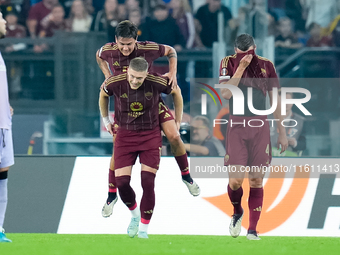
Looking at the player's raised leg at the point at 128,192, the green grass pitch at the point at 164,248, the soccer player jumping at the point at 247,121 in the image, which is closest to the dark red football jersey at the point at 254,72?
the soccer player jumping at the point at 247,121

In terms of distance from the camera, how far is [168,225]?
26.4 ft

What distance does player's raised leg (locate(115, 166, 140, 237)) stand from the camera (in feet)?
21.4

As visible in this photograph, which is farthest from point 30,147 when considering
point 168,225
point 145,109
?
point 145,109

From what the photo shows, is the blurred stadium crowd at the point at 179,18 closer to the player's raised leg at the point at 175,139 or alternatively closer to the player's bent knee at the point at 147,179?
the player's raised leg at the point at 175,139

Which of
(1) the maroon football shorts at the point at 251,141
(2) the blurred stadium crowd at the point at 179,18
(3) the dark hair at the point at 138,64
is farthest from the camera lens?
(2) the blurred stadium crowd at the point at 179,18

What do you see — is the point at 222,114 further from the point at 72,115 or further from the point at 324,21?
the point at 324,21

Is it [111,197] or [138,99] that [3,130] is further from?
[111,197]

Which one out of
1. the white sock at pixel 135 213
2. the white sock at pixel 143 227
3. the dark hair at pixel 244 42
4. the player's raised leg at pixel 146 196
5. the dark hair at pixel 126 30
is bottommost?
the white sock at pixel 143 227

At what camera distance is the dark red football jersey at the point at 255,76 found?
6.66m

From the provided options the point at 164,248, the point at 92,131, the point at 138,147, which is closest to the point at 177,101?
the point at 138,147

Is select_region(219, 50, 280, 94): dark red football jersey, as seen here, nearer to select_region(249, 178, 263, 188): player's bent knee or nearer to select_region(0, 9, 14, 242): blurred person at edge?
select_region(249, 178, 263, 188): player's bent knee

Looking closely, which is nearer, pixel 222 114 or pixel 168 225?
pixel 168 225

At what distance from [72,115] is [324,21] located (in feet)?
14.3

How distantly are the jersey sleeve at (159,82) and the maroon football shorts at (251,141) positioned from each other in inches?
31.3
